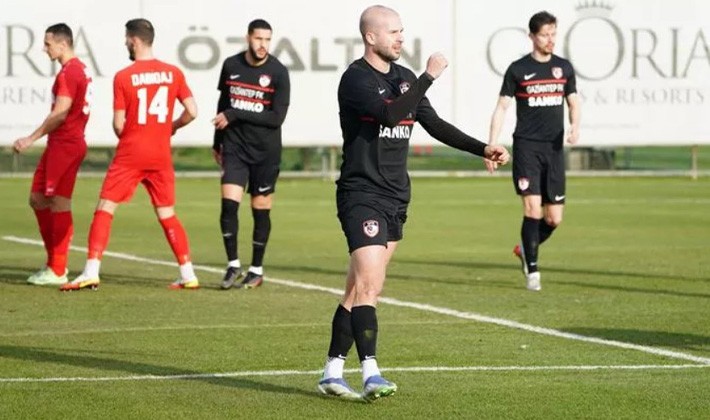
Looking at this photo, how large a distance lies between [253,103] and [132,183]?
1.37 meters

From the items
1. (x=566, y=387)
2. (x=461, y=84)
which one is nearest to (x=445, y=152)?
(x=461, y=84)

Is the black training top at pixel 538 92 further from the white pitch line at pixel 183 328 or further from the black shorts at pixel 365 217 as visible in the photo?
the black shorts at pixel 365 217

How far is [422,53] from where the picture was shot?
33781mm

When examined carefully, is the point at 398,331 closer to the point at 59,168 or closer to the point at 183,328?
the point at 183,328

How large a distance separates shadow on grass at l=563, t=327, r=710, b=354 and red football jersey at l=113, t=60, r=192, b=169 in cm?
445

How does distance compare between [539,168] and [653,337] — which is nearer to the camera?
[653,337]

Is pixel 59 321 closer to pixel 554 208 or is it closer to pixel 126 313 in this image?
pixel 126 313

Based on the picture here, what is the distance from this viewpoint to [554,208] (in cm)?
1561

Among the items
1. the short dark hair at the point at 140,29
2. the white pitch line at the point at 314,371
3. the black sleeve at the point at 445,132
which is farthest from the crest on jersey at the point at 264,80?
the black sleeve at the point at 445,132

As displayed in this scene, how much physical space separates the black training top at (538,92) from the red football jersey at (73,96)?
3.70 metres

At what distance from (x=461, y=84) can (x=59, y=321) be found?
22.1 meters

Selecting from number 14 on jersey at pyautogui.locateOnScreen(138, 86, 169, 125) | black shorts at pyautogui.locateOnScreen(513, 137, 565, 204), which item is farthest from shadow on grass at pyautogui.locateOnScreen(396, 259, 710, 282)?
number 14 on jersey at pyautogui.locateOnScreen(138, 86, 169, 125)

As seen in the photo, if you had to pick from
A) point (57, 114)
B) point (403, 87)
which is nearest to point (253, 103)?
point (57, 114)

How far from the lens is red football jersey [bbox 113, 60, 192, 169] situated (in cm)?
1447
